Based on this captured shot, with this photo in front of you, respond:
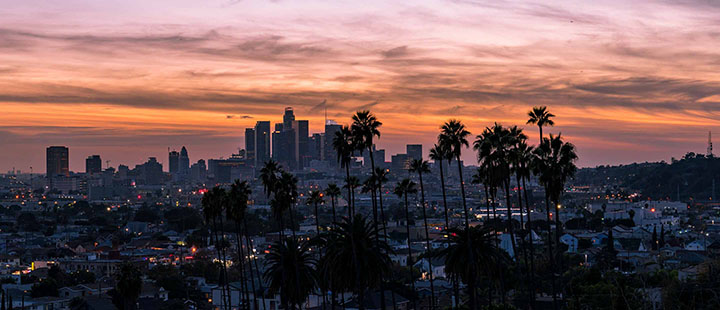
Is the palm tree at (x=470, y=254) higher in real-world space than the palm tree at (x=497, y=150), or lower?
lower

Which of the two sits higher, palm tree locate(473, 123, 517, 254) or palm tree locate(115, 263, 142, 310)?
palm tree locate(473, 123, 517, 254)

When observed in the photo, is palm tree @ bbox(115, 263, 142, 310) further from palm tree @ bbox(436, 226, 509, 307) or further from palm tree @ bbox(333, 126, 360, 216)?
palm tree @ bbox(436, 226, 509, 307)

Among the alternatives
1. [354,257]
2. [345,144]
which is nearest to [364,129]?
[345,144]

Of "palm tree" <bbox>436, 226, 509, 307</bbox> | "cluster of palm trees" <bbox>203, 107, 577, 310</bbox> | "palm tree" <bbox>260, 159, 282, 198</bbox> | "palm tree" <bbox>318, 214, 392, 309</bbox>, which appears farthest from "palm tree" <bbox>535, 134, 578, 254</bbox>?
"palm tree" <bbox>260, 159, 282, 198</bbox>

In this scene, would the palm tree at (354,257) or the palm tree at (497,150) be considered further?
the palm tree at (497,150)

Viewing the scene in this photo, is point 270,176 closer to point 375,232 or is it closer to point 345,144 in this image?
point 345,144

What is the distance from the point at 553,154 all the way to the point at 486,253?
1145 centimetres

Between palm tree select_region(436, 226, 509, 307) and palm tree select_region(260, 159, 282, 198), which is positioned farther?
palm tree select_region(260, 159, 282, 198)

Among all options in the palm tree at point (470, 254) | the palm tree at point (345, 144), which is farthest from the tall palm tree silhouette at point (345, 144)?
the palm tree at point (470, 254)

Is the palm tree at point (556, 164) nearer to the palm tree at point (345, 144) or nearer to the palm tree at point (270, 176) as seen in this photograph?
the palm tree at point (345, 144)

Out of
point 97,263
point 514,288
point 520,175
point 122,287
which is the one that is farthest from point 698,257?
point 97,263

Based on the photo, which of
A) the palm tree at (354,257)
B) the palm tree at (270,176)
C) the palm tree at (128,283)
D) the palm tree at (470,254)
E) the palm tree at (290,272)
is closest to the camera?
Result: the palm tree at (354,257)

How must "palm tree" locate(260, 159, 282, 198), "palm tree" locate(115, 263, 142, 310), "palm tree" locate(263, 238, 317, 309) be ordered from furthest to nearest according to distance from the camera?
"palm tree" locate(260, 159, 282, 198) → "palm tree" locate(115, 263, 142, 310) → "palm tree" locate(263, 238, 317, 309)

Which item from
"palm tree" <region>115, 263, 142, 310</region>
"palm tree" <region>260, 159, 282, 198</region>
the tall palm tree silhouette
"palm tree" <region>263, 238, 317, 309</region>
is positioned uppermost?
the tall palm tree silhouette
